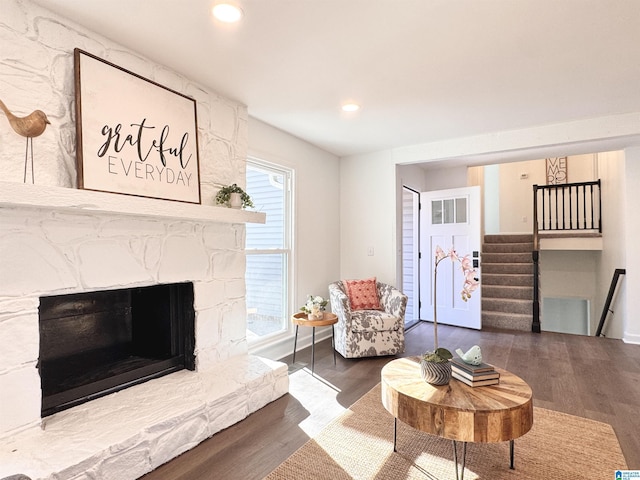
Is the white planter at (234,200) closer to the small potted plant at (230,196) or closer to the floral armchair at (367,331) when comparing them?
the small potted plant at (230,196)

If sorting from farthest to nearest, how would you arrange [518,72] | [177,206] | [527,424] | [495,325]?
[495,325] < [518,72] < [177,206] < [527,424]

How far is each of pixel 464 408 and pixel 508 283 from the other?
4.80 metres

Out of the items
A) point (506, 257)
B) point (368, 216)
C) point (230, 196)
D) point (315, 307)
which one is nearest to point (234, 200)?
point (230, 196)

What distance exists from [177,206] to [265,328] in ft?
6.21

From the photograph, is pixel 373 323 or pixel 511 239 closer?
pixel 373 323

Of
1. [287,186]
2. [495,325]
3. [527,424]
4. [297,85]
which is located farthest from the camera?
[495,325]

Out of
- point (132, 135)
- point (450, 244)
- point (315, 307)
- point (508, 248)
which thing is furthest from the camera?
point (508, 248)

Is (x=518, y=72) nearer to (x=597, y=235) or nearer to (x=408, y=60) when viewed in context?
(x=408, y=60)

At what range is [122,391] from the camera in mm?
2340

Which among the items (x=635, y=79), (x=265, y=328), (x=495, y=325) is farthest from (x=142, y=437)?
(x=495, y=325)

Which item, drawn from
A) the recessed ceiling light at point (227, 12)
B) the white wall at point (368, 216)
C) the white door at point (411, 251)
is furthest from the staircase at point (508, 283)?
the recessed ceiling light at point (227, 12)

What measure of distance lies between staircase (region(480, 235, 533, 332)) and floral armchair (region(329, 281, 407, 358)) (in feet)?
7.33

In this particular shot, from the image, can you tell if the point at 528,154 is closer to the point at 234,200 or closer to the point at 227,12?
the point at 234,200

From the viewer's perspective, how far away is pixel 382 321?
149 inches
